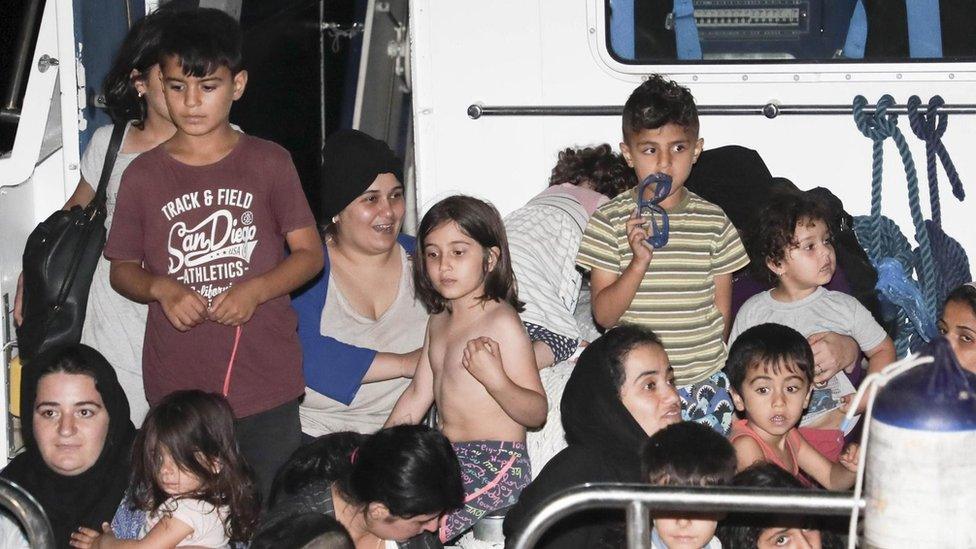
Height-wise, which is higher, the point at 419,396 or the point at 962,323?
the point at 962,323

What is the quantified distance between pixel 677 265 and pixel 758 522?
108 centimetres

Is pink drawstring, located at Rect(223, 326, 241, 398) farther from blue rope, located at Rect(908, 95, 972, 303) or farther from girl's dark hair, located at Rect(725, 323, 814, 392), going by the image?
blue rope, located at Rect(908, 95, 972, 303)

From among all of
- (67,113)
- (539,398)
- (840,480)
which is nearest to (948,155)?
(840,480)

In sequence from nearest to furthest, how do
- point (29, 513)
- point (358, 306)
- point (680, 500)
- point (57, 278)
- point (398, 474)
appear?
point (680, 500) → point (29, 513) → point (398, 474) → point (57, 278) → point (358, 306)

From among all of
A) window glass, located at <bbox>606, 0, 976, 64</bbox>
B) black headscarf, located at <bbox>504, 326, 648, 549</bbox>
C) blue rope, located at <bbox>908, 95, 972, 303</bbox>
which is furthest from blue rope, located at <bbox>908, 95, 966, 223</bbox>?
black headscarf, located at <bbox>504, 326, 648, 549</bbox>

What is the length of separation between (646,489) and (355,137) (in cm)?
227

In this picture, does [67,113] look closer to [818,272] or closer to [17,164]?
[17,164]

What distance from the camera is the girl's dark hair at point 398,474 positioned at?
4.26 meters

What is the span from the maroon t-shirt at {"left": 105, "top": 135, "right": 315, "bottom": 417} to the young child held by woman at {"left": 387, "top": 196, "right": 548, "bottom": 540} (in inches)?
17.3

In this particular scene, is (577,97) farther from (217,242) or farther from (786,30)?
(217,242)

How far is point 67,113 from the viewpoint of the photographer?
520cm

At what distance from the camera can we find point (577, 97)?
5.92 m

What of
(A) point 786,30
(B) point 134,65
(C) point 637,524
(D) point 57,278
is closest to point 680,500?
(C) point 637,524

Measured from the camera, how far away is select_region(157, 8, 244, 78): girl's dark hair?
15.1 feet
